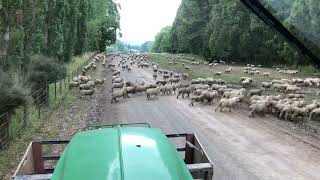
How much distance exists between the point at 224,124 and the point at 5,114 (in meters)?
8.99

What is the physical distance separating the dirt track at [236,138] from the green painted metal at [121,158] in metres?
6.04

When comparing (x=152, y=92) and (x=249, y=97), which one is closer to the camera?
(x=249, y=97)

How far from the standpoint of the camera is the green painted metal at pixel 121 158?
4895 millimetres

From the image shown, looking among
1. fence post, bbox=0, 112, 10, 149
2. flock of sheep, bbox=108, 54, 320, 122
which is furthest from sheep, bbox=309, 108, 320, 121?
fence post, bbox=0, 112, 10, 149

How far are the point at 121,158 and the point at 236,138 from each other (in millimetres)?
11590

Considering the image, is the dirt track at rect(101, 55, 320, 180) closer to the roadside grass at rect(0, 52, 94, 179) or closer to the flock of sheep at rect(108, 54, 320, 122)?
→ the flock of sheep at rect(108, 54, 320, 122)

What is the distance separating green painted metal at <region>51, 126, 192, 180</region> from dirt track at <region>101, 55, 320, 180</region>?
6.04 metres

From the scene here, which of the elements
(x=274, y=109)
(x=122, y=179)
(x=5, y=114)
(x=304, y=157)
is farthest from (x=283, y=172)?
(x=274, y=109)

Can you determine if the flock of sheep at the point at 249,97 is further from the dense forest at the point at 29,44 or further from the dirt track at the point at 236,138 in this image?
the dense forest at the point at 29,44

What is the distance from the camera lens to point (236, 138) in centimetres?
1641

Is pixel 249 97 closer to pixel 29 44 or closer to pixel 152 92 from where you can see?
pixel 152 92

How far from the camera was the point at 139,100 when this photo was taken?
27.2 m

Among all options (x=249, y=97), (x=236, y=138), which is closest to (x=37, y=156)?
(x=236, y=138)

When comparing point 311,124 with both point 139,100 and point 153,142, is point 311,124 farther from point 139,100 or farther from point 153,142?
point 153,142
